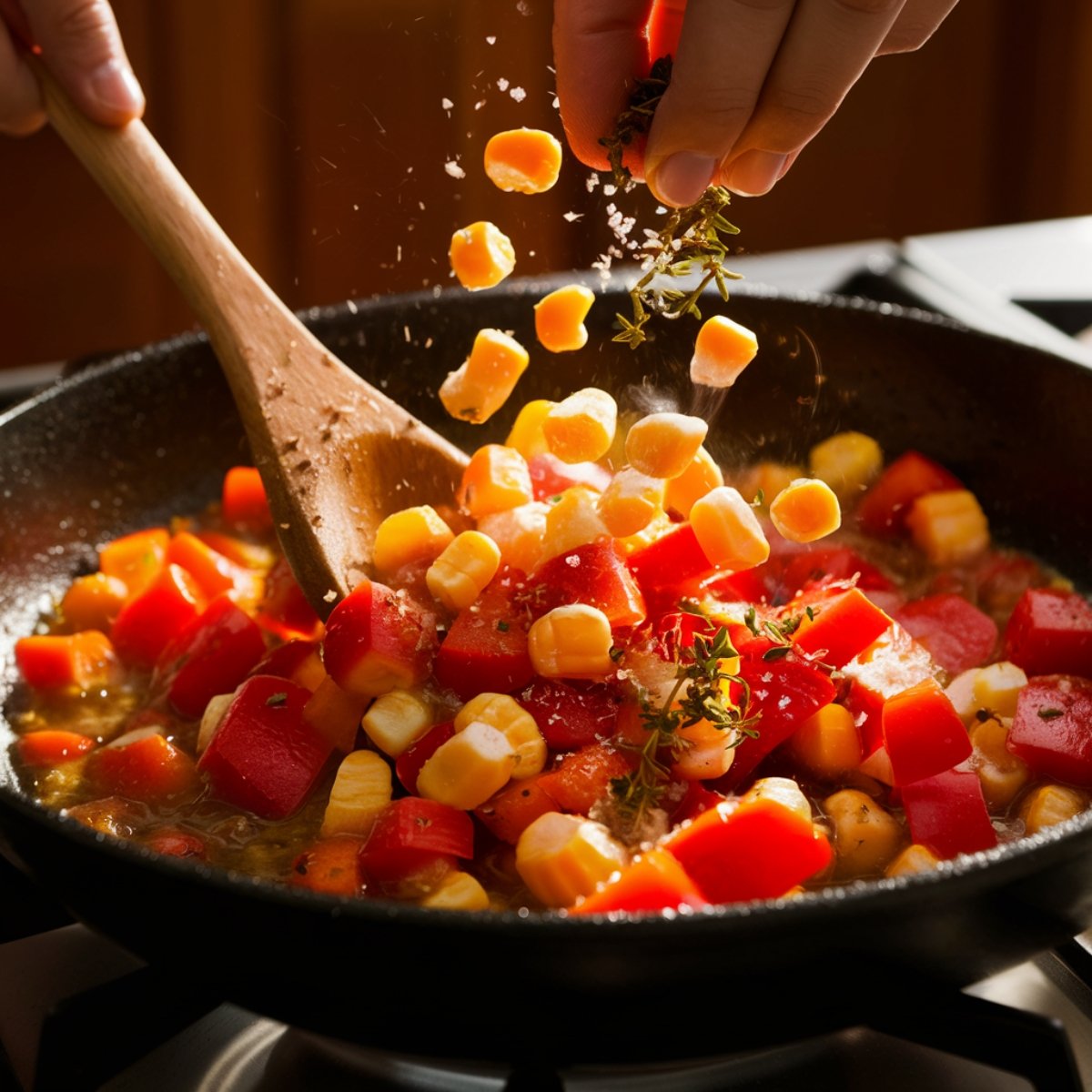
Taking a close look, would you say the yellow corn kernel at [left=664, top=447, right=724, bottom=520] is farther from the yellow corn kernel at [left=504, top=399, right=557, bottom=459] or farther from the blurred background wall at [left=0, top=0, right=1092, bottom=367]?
the blurred background wall at [left=0, top=0, right=1092, bottom=367]

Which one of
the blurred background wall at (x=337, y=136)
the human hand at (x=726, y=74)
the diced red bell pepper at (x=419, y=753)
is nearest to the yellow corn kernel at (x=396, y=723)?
the diced red bell pepper at (x=419, y=753)

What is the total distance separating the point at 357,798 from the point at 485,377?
1.89ft

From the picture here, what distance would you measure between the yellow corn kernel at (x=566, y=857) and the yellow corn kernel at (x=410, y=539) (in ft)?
1.63

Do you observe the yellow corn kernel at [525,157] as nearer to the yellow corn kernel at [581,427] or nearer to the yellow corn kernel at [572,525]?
the yellow corn kernel at [581,427]

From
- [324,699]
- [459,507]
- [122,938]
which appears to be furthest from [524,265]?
[122,938]

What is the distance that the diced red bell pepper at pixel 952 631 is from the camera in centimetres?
187

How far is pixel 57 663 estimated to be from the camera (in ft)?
6.24

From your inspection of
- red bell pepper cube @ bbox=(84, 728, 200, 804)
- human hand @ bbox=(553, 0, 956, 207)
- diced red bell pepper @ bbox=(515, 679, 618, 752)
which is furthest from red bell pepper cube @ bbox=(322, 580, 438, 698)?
human hand @ bbox=(553, 0, 956, 207)

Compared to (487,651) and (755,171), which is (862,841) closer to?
(487,651)

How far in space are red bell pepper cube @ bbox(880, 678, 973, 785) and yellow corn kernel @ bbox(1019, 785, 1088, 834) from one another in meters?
0.12

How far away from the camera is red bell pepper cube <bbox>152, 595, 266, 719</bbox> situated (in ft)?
5.93

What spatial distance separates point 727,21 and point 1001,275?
5.64ft

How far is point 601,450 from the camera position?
66.1 inches

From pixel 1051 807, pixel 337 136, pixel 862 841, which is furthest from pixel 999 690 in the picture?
pixel 337 136
